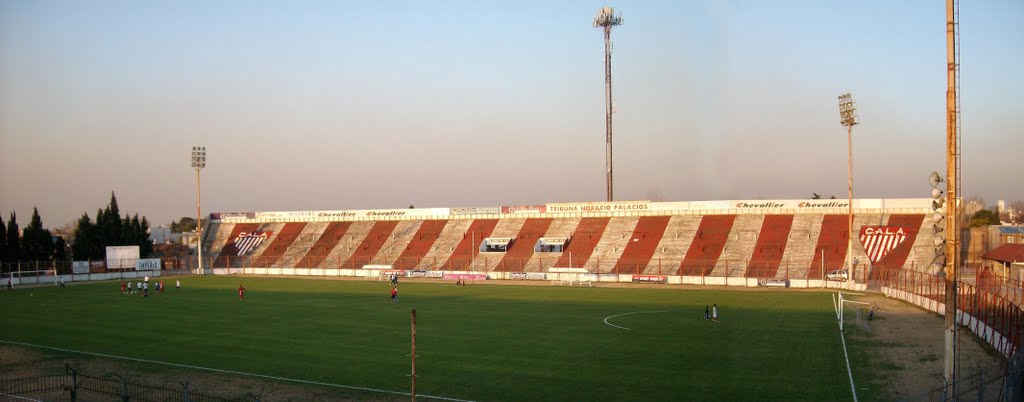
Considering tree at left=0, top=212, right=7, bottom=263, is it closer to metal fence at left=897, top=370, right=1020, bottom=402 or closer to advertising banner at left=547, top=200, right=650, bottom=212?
advertising banner at left=547, top=200, right=650, bottom=212

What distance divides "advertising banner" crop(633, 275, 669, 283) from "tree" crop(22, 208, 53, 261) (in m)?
71.6

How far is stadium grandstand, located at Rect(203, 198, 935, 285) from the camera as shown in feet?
245

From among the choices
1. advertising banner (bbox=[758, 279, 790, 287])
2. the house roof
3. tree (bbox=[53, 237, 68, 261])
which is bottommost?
advertising banner (bbox=[758, 279, 790, 287])

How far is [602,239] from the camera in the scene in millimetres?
87938

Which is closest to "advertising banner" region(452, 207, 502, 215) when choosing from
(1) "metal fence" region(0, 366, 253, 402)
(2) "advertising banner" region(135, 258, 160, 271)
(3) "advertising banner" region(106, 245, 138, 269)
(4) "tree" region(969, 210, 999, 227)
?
(2) "advertising banner" region(135, 258, 160, 271)

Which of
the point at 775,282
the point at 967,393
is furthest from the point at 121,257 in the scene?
the point at 967,393

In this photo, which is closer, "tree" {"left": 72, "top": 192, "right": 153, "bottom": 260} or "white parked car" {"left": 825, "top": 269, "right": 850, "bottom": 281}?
"white parked car" {"left": 825, "top": 269, "right": 850, "bottom": 281}

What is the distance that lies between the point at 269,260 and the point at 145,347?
6552 centimetres

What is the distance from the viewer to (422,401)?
24469mm

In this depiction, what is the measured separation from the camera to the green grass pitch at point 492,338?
26625mm

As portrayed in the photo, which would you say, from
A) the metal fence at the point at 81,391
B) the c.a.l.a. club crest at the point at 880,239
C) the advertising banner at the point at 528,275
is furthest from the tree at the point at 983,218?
the metal fence at the point at 81,391

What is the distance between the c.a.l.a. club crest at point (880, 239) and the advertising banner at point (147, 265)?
8105 cm

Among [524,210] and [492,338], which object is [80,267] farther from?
[492,338]

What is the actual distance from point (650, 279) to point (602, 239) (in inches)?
530
